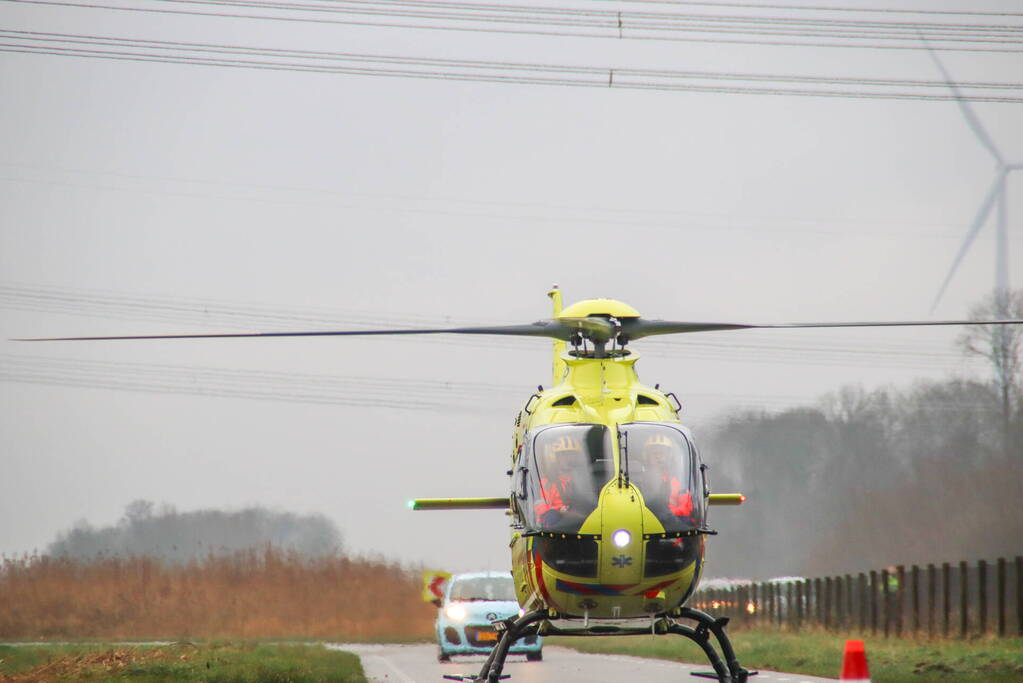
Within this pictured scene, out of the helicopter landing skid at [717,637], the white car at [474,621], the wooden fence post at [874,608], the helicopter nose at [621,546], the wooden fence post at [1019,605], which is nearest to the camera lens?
the helicopter nose at [621,546]

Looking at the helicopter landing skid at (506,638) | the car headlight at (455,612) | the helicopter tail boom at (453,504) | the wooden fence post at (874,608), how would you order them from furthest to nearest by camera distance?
the wooden fence post at (874,608)
the car headlight at (455,612)
the helicopter tail boom at (453,504)
the helicopter landing skid at (506,638)

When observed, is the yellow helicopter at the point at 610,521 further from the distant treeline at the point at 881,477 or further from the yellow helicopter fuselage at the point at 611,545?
the distant treeline at the point at 881,477

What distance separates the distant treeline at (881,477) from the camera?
4084 centimetres

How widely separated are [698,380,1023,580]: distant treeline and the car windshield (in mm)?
15275

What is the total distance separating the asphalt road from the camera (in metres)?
19.9

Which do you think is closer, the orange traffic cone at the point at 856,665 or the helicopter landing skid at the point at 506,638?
the orange traffic cone at the point at 856,665

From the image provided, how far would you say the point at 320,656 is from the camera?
2614 cm

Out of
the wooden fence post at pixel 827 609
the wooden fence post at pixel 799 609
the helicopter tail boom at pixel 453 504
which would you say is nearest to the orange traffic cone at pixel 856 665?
the helicopter tail boom at pixel 453 504

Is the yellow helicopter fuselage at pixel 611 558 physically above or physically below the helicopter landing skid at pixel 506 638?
above

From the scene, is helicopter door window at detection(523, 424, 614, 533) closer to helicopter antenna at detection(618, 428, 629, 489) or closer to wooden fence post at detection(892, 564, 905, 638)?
helicopter antenna at detection(618, 428, 629, 489)

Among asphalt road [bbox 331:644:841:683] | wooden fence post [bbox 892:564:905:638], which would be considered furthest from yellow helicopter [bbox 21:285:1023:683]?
wooden fence post [bbox 892:564:905:638]

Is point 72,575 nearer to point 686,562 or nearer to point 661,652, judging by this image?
point 661,652

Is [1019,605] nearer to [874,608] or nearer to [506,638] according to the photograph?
[874,608]

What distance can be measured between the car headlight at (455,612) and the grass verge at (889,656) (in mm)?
3953
